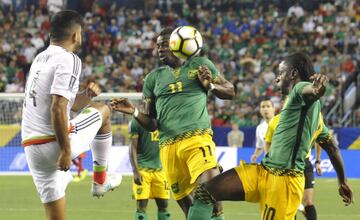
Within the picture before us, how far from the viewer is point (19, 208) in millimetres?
16844

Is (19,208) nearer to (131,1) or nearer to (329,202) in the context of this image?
(329,202)

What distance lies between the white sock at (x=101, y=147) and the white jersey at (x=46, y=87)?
1306mm

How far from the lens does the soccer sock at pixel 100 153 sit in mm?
10062

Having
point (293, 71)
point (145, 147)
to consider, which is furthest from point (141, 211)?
point (293, 71)

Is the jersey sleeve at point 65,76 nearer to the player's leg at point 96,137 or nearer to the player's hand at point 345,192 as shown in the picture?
the player's leg at point 96,137

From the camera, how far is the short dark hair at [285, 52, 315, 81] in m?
8.53

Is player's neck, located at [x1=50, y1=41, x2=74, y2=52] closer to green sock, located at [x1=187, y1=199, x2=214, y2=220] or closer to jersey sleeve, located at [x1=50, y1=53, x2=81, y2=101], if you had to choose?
jersey sleeve, located at [x1=50, y1=53, x2=81, y2=101]

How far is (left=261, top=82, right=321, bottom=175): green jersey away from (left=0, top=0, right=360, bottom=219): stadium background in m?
15.3

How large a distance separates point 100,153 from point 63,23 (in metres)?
1.96

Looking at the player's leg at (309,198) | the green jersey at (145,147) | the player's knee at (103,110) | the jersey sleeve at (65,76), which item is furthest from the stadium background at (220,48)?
the jersey sleeve at (65,76)

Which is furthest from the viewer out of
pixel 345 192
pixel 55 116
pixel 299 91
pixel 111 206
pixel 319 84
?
pixel 111 206

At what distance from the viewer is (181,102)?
1051 cm

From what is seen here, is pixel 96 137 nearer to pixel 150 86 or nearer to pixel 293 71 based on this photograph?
pixel 150 86

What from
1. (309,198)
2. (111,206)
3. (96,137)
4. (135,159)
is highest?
(96,137)
